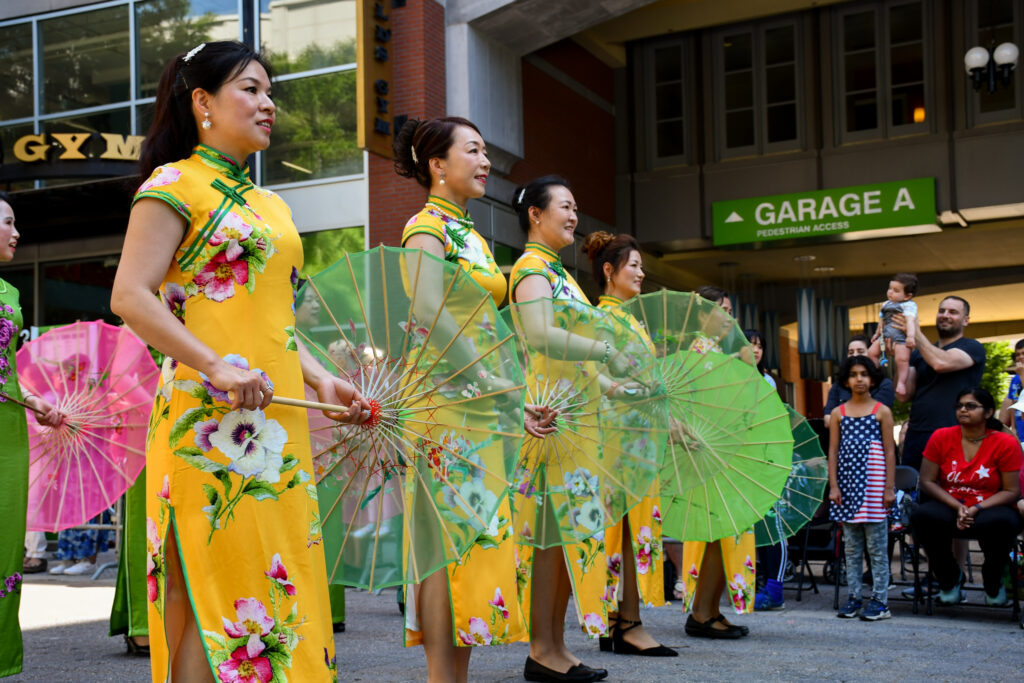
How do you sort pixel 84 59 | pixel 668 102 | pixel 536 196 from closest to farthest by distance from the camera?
1. pixel 536 196
2. pixel 84 59
3. pixel 668 102

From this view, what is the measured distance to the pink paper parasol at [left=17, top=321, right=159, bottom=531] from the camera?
4949 mm

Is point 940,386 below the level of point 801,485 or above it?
above

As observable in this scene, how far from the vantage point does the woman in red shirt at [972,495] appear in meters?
7.38

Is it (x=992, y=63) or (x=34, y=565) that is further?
(x=992, y=63)

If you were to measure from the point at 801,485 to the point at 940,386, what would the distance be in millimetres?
2140

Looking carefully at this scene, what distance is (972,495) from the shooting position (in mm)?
7492

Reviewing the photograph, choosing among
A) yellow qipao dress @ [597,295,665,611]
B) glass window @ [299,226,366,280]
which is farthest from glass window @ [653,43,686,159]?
yellow qipao dress @ [597,295,665,611]

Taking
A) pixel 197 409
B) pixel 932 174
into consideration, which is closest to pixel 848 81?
pixel 932 174

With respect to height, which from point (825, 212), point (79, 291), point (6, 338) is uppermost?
point (825, 212)

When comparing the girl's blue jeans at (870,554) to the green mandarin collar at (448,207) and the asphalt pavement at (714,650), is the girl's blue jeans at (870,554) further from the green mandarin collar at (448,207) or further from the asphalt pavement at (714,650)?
the green mandarin collar at (448,207)

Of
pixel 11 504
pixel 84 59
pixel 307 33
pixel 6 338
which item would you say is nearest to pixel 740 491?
pixel 11 504

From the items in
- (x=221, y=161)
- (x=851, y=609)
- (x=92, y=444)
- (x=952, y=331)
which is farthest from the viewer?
(x=952, y=331)

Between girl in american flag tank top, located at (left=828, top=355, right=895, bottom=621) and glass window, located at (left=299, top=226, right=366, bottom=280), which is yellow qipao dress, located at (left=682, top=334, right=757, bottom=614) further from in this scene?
glass window, located at (left=299, top=226, right=366, bottom=280)

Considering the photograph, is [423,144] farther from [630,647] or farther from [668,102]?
[668,102]
